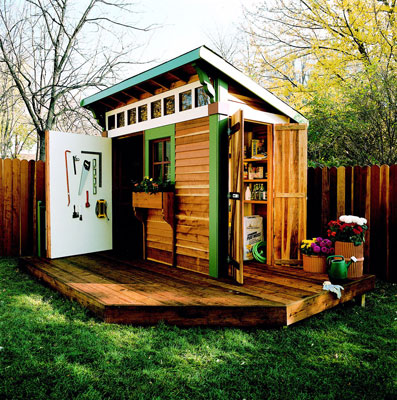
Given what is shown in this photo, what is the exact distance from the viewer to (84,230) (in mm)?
6266

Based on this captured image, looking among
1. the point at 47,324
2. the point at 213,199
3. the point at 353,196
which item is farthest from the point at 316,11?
the point at 47,324

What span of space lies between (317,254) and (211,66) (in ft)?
9.53

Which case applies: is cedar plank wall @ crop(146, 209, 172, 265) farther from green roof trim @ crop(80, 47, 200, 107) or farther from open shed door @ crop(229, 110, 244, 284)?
green roof trim @ crop(80, 47, 200, 107)

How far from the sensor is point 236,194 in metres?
4.43

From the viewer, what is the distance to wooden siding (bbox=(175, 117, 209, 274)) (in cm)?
486

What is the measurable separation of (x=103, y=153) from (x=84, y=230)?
57.3 inches

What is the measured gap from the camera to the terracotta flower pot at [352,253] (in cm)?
447

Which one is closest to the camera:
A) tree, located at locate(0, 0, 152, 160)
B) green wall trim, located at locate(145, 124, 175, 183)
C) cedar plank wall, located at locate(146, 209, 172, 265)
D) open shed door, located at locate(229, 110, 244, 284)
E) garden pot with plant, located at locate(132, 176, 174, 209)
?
open shed door, located at locate(229, 110, 244, 284)

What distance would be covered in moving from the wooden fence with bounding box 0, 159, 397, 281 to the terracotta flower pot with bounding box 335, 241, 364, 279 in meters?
0.98

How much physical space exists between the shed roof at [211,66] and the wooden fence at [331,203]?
127 centimetres

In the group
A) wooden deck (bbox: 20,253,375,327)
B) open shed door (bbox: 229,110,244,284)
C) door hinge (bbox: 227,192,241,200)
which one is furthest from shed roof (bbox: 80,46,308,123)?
wooden deck (bbox: 20,253,375,327)

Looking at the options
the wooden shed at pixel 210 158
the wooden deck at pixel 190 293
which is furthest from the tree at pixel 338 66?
the wooden deck at pixel 190 293

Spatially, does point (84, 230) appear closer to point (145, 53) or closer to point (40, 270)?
point (40, 270)

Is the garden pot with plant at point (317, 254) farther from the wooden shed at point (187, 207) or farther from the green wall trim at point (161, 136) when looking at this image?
the green wall trim at point (161, 136)
